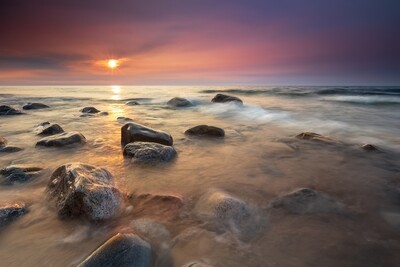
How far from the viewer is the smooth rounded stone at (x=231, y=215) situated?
306 cm

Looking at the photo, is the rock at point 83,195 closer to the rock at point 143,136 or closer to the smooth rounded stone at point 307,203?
the smooth rounded stone at point 307,203

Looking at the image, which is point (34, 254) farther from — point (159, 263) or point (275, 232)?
point (275, 232)

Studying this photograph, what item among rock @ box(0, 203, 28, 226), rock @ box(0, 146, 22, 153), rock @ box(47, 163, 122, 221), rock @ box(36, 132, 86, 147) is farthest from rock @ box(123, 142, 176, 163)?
rock @ box(0, 146, 22, 153)

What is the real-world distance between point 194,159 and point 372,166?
3543 mm

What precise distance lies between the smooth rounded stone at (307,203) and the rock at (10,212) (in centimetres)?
321

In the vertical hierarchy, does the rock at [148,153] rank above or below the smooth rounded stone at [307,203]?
above

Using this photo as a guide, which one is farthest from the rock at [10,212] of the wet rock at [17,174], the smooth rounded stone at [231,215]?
the smooth rounded stone at [231,215]

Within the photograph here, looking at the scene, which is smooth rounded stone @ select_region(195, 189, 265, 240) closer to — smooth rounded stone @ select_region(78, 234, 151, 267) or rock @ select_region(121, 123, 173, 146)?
smooth rounded stone @ select_region(78, 234, 151, 267)

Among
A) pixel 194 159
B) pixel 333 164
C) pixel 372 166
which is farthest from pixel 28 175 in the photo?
pixel 372 166

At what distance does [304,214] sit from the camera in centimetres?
340

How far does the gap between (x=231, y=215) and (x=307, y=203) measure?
3.76 ft

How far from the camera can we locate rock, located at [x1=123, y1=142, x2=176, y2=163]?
538cm

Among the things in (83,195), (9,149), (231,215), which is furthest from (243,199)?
(9,149)

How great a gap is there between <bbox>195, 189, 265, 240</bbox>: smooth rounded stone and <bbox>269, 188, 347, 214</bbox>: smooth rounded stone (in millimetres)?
435
